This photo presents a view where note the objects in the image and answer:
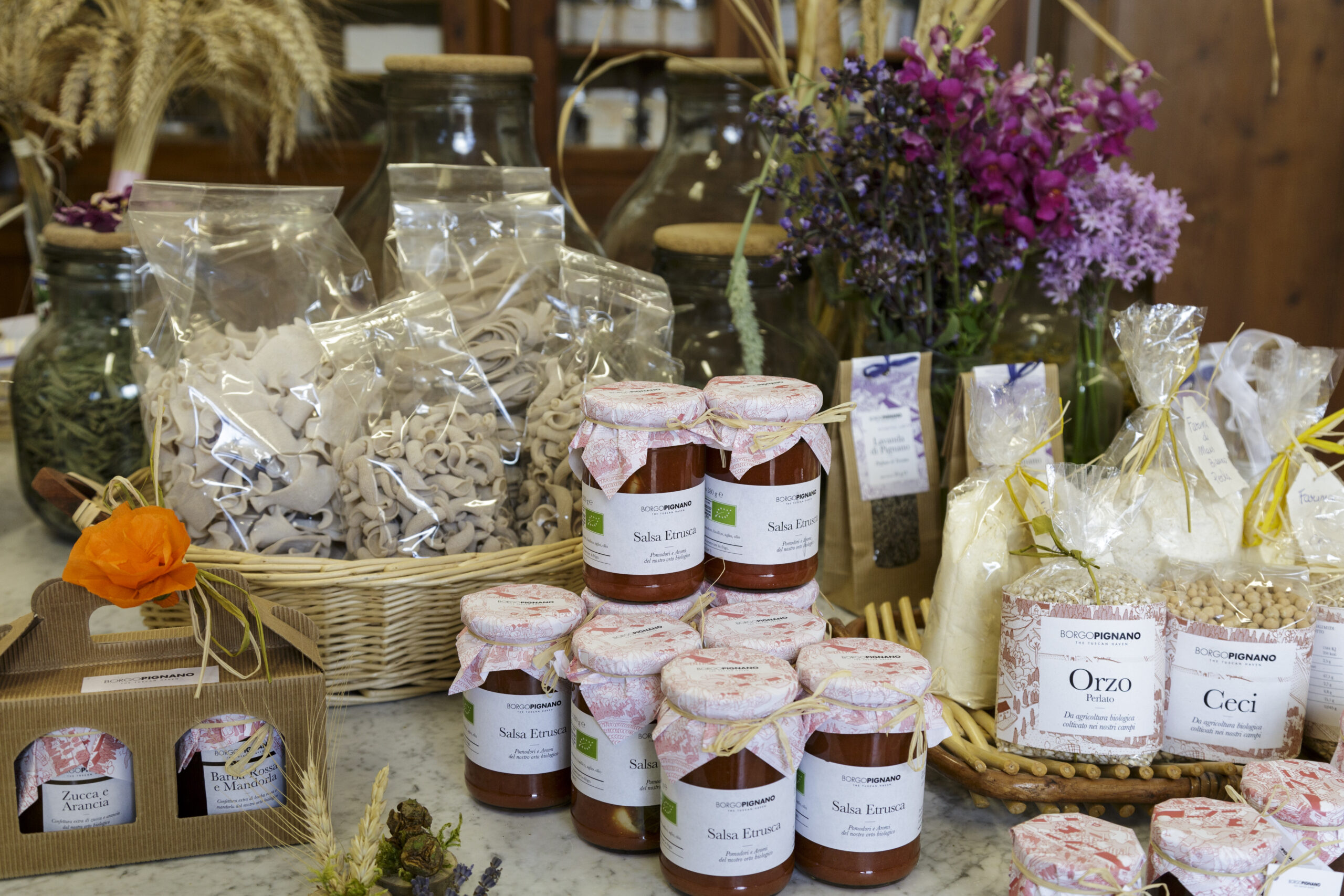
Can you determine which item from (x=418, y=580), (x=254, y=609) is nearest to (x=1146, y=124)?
(x=418, y=580)

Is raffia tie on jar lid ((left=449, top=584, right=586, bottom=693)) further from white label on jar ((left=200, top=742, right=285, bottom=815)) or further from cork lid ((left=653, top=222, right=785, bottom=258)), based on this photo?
cork lid ((left=653, top=222, right=785, bottom=258))

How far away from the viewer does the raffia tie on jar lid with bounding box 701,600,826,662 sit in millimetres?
750

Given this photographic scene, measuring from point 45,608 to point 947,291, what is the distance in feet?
2.90

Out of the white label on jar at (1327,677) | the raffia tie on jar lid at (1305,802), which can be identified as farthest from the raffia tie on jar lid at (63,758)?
the white label on jar at (1327,677)

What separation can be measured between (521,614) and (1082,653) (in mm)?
412

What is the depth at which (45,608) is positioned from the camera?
74 centimetres

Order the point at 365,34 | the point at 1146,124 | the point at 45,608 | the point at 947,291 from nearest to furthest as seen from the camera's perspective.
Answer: the point at 45,608 → the point at 1146,124 → the point at 947,291 → the point at 365,34

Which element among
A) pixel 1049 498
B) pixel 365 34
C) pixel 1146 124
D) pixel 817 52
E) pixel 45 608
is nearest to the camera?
pixel 45 608

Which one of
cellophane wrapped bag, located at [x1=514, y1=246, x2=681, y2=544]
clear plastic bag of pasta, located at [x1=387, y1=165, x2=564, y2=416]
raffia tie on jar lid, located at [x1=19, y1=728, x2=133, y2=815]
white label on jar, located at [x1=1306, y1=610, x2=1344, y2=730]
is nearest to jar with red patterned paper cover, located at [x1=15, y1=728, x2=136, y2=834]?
raffia tie on jar lid, located at [x1=19, y1=728, x2=133, y2=815]

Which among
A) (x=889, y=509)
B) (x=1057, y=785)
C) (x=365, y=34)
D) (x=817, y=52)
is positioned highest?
(x=365, y=34)

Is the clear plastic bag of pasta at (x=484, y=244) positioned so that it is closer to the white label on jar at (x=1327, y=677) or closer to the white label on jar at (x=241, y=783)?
the white label on jar at (x=241, y=783)

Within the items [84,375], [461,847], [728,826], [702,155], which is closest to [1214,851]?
[728,826]

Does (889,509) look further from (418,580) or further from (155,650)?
(155,650)

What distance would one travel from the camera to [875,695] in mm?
673
